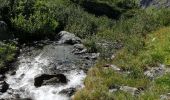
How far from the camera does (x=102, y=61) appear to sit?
30719 millimetres

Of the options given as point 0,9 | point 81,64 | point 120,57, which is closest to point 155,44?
point 120,57

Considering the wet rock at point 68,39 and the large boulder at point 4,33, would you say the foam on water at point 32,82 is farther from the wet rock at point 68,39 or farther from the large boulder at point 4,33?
the wet rock at point 68,39

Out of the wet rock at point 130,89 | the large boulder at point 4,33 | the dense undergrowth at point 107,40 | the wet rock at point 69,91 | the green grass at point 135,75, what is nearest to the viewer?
the green grass at point 135,75

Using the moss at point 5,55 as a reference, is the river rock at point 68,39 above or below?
below

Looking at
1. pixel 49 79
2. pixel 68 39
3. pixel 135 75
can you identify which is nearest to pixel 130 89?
pixel 135 75

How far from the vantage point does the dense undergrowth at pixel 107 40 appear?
78.1ft

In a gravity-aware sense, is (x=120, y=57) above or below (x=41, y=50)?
above

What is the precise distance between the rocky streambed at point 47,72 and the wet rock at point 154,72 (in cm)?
491

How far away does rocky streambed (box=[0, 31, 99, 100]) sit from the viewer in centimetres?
2591

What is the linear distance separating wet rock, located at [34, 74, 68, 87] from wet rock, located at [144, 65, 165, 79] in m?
6.42

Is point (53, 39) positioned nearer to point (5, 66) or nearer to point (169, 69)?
point (5, 66)

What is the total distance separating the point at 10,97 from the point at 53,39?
A: 94.6ft

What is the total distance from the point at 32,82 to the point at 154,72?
9.53 meters

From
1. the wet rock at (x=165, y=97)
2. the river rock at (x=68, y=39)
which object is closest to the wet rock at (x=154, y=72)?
the wet rock at (x=165, y=97)
